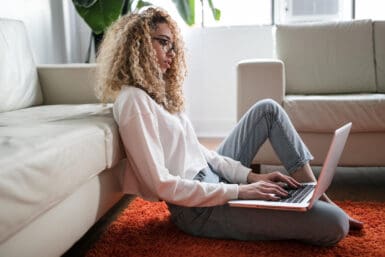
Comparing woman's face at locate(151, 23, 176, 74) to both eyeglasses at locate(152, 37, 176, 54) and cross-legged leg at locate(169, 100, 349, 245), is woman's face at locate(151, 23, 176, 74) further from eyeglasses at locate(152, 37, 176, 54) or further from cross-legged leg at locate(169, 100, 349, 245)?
cross-legged leg at locate(169, 100, 349, 245)

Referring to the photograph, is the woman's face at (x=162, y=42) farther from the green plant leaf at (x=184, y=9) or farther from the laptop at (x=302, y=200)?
the green plant leaf at (x=184, y=9)

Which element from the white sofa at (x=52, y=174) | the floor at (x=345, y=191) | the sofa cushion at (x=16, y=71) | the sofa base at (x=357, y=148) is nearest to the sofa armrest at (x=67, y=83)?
the sofa cushion at (x=16, y=71)

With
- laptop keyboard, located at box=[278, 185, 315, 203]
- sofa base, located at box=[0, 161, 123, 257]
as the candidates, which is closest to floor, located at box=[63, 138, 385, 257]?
sofa base, located at box=[0, 161, 123, 257]

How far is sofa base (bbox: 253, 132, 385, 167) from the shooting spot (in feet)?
6.05

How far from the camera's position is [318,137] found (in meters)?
1.89

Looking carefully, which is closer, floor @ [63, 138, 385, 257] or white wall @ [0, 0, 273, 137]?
floor @ [63, 138, 385, 257]

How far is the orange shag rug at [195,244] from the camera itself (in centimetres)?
118

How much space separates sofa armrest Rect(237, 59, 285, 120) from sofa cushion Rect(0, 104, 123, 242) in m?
0.78

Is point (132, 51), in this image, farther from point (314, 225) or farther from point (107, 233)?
point (314, 225)

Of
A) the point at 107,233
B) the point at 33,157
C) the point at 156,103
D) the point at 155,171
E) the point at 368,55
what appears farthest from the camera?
the point at 368,55

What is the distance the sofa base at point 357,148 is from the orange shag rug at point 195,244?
1.45 feet

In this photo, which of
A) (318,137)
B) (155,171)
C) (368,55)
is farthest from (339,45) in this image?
(155,171)

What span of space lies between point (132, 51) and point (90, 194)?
1.34 ft

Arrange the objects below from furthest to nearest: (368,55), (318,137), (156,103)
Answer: (368,55) < (318,137) < (156,103)
